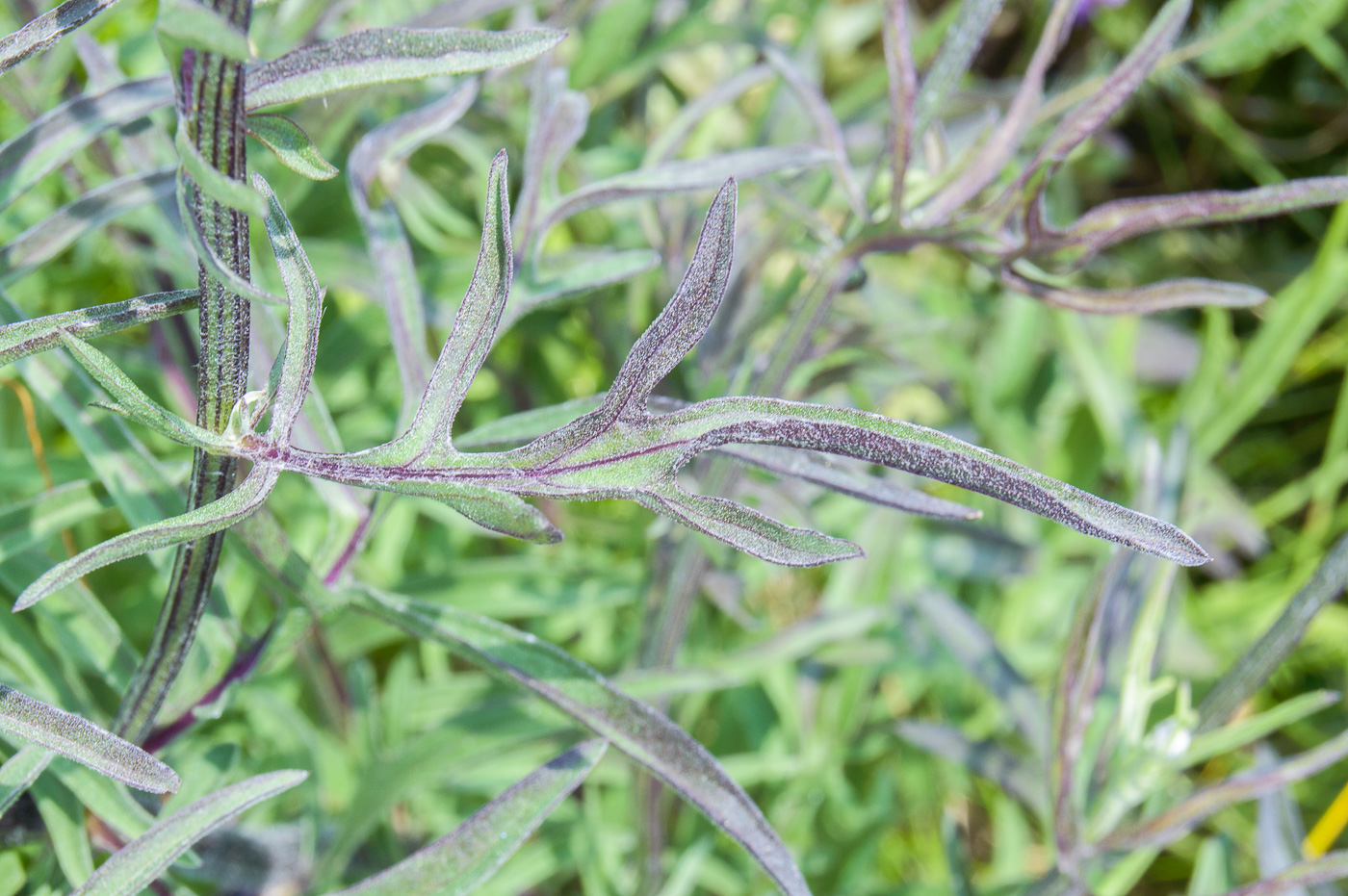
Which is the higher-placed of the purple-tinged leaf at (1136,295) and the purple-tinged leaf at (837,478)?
the purple-tinged leaf at (1136,295)

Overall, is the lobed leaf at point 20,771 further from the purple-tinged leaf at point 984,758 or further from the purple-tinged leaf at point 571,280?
the purple-tinged leaf at point 984,758

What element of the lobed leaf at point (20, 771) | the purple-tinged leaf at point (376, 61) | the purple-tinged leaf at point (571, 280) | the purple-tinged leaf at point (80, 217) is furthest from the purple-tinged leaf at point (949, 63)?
the lobed leaf at point (20, 771)

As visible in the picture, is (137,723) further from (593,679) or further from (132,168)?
(132,168)

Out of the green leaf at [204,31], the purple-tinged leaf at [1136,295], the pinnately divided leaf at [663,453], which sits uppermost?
the green leaf at [204,31]

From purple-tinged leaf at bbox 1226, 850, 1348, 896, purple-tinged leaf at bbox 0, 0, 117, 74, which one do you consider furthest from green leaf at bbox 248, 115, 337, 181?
purple-tinged leaf at bbox 1226, 850, 1348, 896

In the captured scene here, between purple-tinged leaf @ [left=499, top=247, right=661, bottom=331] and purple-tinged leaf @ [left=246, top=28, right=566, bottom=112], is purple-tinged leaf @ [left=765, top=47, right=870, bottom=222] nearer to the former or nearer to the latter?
purple-tinged leaf @ [left=499, top=247, right=661, bottom=331]

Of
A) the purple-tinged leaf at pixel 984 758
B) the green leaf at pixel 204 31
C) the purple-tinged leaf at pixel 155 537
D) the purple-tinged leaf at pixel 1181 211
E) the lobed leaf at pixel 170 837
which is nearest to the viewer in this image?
the green leaf at pixel 204 31

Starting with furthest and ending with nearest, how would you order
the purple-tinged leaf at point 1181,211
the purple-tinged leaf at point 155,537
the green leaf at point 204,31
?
the purple-tinged leaf at point 1181,211 → the purple-tinged leaf at point 155,537 → the green leaf at point 204,31

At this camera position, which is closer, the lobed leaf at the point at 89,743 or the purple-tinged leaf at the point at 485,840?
the lobed leaf at the point at 89,743
